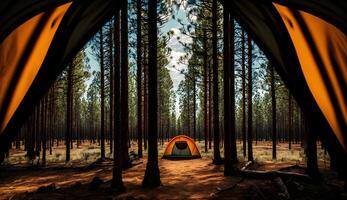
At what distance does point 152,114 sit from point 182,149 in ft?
34.6

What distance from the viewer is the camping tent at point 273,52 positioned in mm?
2738

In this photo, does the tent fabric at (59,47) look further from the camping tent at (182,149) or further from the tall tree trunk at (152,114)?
the camping tent at (182,149)

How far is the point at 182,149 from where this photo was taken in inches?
861

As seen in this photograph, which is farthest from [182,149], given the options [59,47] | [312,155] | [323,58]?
[323,58]

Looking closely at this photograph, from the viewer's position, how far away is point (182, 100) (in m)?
66.1

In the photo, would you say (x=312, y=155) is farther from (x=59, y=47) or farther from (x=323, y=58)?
(x=59, y=47)

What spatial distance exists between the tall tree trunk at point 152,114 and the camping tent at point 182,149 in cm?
971

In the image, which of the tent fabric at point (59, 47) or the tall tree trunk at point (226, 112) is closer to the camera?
the tent fabric at point (59, 47)

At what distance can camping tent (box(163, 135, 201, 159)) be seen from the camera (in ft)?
70.4

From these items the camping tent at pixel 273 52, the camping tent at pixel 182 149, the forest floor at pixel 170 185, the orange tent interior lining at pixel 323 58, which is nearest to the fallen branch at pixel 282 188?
the forest floor at pixel 170 185

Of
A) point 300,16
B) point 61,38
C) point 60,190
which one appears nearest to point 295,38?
point 300,16

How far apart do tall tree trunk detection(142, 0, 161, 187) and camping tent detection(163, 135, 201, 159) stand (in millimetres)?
9714

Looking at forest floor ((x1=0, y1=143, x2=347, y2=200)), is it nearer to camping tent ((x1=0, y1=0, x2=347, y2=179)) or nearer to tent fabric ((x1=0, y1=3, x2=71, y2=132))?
camping tent ((x1=0, y1=0, x2=347, y2=179))

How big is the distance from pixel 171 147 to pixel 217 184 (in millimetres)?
10309
